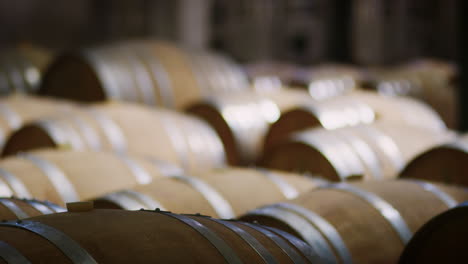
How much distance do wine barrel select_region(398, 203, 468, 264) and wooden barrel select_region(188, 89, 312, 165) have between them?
3018 mm

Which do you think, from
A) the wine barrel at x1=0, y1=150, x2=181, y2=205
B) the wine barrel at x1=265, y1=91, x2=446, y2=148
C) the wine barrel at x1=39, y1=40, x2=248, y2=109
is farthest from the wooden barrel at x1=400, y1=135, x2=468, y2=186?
the wine barrel at x1=39, y1=40, x2=248, y2=109

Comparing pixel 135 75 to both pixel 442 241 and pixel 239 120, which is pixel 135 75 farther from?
pixel 442 241

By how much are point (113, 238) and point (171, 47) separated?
4.68 meters

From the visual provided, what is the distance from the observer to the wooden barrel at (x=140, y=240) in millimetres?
1463

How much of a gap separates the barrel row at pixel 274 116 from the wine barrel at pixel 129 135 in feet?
1.85

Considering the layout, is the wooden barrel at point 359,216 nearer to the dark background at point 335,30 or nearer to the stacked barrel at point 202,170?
the stacked barrel at point 202,170

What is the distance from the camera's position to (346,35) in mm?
16844

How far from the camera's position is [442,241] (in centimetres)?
203

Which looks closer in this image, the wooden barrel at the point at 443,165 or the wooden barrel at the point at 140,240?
the wooden barrel at the point at 140,240

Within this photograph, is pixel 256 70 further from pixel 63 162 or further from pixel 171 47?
pixel 63 162

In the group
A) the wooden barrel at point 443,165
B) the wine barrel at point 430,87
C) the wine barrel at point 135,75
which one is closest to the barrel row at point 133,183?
the wooden barrel at point 443,165

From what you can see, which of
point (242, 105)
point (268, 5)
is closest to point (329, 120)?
point (242, 105)

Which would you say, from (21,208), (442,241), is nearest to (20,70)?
(21,208)

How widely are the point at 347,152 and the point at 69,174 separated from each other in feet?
4.99
